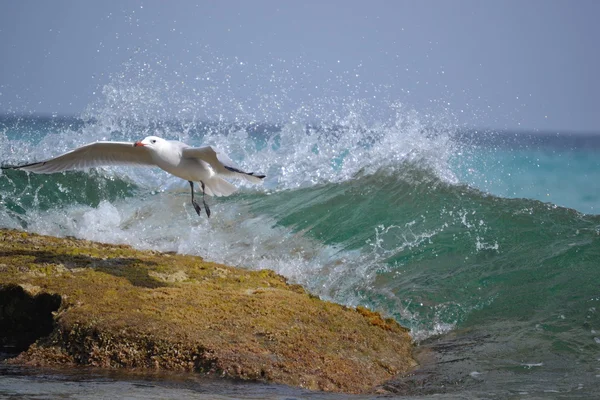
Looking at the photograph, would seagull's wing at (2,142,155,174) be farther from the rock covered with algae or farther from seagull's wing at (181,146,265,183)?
the rock covered with algae

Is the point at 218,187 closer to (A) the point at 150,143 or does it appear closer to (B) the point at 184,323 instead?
(A) the point at 150,143

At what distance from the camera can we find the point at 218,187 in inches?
328

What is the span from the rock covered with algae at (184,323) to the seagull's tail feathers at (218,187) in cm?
198

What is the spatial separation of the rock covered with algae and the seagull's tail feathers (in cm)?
198

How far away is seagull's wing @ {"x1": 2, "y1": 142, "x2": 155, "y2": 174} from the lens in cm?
753

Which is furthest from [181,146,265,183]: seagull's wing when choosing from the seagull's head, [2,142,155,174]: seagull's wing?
[2,142,155,174]: seagull's wing

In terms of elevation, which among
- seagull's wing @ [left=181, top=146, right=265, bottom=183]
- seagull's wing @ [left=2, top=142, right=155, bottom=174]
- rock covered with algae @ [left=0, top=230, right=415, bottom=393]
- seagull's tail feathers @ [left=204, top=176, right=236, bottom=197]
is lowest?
rock covered with algae @ [left=0, top=230, right=415, bottom=393]

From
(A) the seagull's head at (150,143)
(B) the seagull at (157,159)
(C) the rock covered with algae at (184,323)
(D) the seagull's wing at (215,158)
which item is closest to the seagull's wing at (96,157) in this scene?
(B) the seagull at (157,159)

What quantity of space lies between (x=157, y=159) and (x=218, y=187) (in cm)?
102

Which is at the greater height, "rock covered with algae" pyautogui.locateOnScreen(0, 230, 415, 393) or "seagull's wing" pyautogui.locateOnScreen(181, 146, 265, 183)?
"seagull's wing" pyautogui.locateOnScreen(181, 146, 265, 183)

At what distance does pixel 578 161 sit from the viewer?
37.6m

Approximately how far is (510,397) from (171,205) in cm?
712

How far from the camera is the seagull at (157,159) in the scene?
24.3ft

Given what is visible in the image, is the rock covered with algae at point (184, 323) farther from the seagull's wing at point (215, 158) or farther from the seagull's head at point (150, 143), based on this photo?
the seagull's head at point (150, 143)
